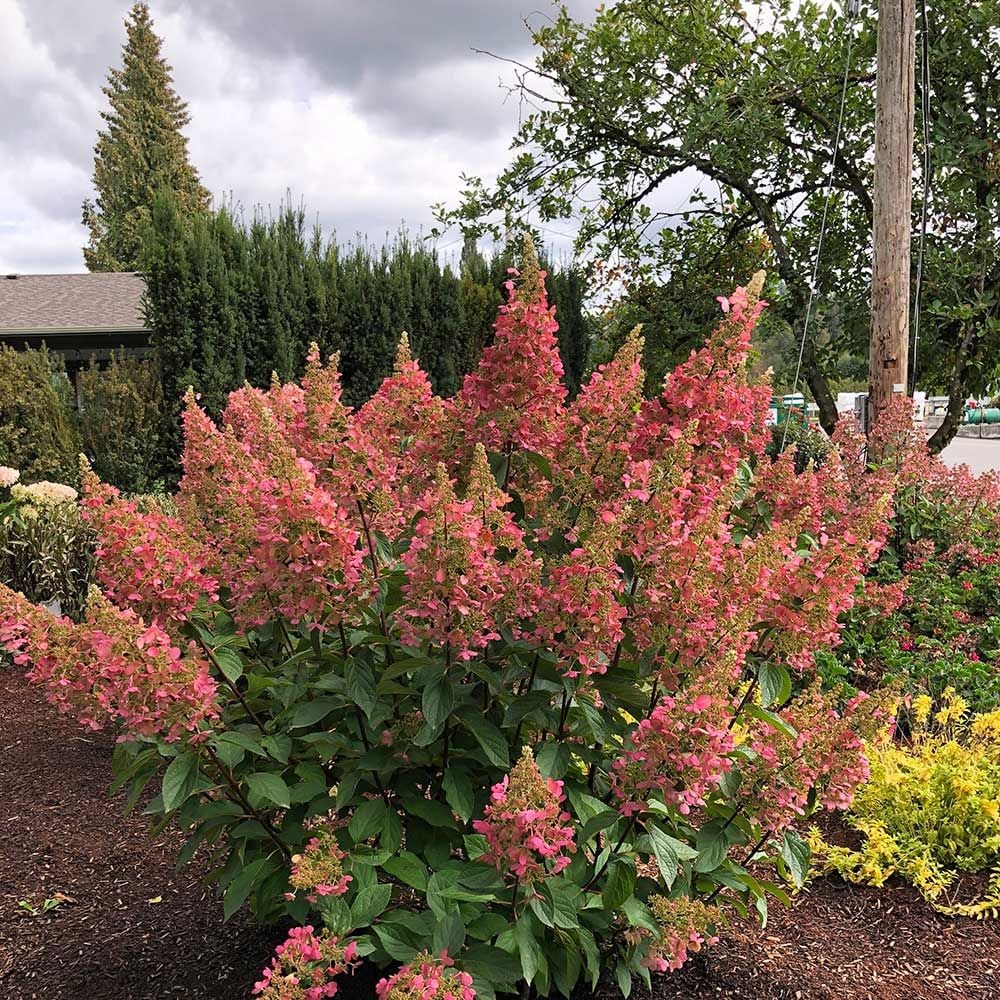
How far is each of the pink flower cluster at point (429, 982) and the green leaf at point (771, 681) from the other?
2.83 ft

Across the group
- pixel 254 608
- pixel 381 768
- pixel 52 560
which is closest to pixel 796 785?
pixel 381 768

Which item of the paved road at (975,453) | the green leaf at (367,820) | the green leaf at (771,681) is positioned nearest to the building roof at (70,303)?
the green leaf at (367,820)

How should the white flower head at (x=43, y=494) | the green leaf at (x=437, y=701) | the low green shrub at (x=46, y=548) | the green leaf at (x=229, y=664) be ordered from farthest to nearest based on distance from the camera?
the white flower head at (x=43, y=494) < the low green shrub at (x=46, y=548) < the green leaf at (x=229, y=664) < the green leaf at (x=437, y=701)

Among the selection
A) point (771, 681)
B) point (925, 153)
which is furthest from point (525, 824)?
point (925, 153)

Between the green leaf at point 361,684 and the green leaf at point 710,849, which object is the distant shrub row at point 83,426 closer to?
the green leaf at point 361,684

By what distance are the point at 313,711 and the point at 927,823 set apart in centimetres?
239

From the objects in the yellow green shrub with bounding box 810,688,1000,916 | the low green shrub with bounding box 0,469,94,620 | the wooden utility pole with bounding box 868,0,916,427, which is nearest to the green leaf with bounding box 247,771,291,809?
the yellow green shrub with bounding box 810,688,1000,916

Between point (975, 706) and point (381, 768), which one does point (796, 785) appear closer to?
point (381, 768)

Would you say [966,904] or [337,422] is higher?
[337,422]

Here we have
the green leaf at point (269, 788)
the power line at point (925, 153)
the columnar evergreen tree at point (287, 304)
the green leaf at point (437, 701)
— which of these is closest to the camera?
the green leaf at point (437, 701)

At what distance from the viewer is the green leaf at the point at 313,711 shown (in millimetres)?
1810

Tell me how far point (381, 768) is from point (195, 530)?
0.86m

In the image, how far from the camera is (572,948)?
6.25 feet

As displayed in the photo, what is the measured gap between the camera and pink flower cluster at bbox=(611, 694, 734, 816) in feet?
5.27
